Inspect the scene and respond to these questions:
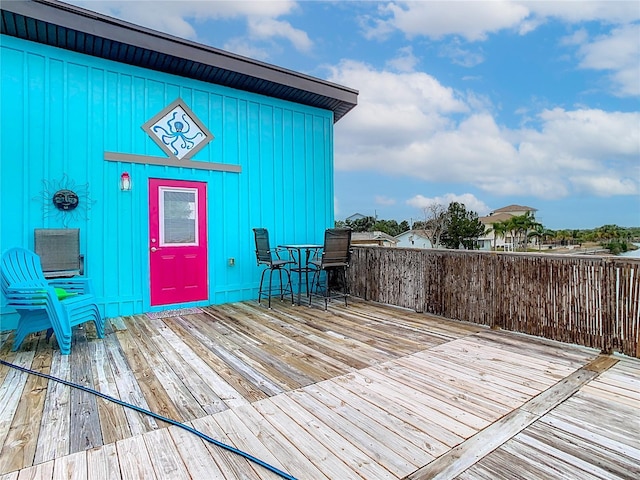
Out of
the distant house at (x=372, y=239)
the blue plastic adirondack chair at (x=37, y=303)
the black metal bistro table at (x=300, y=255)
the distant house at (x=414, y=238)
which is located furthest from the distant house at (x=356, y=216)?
the blue plastic adirondack chair at (x=37, y=303)

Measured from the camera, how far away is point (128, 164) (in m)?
4.71

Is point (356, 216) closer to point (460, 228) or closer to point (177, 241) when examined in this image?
point (460, 228)

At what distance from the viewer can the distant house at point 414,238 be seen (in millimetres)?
34938

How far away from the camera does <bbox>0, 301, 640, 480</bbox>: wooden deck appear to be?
5.30 feet

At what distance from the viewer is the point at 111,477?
1515 millimetres

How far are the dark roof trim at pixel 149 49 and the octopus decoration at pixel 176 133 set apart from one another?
0.71 m

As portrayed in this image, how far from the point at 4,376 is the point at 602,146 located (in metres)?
22.0

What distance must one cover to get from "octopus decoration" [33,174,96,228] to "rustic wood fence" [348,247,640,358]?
4190mm

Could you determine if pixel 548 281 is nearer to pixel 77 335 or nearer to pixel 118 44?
pixel 77 335

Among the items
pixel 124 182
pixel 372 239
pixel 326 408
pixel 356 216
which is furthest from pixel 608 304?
pixel 356 216

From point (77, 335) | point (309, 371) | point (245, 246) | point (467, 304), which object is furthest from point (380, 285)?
point (77, 335)

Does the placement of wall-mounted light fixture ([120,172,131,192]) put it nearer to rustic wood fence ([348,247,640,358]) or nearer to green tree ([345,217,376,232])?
rustic wood fence ([348,247,640,358])

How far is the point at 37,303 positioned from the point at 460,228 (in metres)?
38.8

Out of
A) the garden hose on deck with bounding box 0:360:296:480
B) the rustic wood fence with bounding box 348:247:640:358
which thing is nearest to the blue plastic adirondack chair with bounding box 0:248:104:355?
the garden hose on deck with bounding box 0:360:296:480
